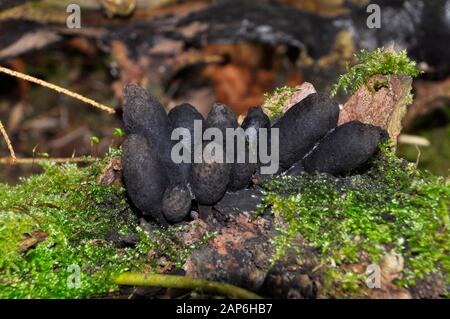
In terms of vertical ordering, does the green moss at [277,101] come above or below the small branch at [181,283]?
above

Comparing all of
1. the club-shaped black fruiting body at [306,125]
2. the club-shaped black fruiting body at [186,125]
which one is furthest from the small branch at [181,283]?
the club-shaped black fruiting body at [306,125]

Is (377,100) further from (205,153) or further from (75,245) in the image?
(75,245)

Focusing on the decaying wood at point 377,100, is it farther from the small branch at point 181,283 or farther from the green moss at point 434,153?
the green moss at point 434,153

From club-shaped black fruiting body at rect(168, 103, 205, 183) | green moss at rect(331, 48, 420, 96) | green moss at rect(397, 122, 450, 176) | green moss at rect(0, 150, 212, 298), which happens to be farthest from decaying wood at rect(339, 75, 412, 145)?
green moss at rect(397, 122, 450, 176)

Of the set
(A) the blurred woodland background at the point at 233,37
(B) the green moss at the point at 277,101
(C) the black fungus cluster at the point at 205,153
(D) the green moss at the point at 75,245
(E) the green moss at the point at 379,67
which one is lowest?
(D) the green moss at the point at 75,245

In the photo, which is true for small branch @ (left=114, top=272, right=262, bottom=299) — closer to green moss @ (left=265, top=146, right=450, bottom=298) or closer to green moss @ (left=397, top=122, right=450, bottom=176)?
green moss @ (left=265, top=146, right=450, bottom=298)
